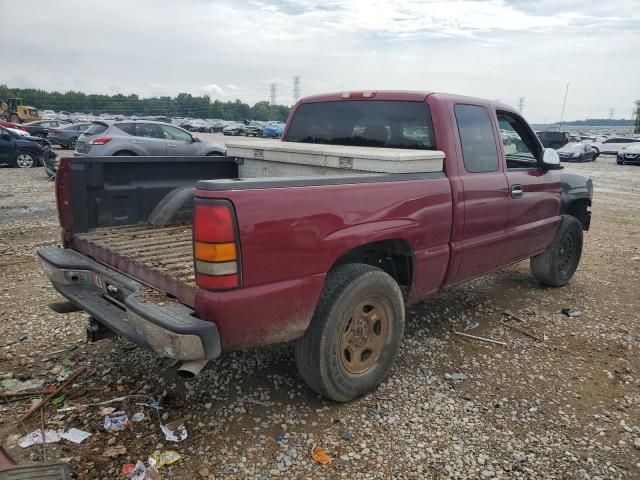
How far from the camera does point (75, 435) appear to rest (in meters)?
2.80

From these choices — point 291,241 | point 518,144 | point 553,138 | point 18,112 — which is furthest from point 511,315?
point 18,112

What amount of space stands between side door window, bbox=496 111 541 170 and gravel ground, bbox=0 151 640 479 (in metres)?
1.48

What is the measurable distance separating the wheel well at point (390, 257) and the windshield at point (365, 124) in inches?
34.8

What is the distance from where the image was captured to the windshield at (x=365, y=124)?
389cm

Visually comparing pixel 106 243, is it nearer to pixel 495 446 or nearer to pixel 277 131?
pixel 495 446

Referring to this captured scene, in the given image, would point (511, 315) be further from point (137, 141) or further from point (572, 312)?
point (137, 141)

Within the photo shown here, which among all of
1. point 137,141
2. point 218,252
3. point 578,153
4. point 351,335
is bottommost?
point 578,153

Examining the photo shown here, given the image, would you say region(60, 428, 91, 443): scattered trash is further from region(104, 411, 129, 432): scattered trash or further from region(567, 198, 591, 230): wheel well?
region(567, 198, 591, 230): wheel well

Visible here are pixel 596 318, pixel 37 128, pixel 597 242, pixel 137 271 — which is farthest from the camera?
pixel 37 128

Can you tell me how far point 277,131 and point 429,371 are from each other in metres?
46.0

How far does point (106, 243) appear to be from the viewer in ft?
11.3

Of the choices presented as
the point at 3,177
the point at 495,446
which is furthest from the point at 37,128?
the point at 495,446

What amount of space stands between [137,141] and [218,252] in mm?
11938

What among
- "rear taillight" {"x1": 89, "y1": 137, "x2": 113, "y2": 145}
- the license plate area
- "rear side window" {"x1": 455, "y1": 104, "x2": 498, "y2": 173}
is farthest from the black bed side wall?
"rear taillight" {"x1": 89, "y1": 137, "x2": 113, "y2": 145}
